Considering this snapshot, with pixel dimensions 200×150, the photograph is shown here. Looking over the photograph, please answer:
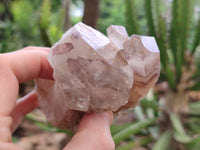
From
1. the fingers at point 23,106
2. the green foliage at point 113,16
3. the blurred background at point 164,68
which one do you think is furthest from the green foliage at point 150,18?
the fingers at point 23,106

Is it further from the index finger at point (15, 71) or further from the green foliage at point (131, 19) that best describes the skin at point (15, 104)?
the green foliage at point (131, 19)

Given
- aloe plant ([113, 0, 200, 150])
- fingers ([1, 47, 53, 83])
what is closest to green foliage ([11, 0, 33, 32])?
aloe plant ([113, 0, 200, 150])

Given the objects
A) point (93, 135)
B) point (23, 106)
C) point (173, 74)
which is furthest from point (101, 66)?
point (173, 74)

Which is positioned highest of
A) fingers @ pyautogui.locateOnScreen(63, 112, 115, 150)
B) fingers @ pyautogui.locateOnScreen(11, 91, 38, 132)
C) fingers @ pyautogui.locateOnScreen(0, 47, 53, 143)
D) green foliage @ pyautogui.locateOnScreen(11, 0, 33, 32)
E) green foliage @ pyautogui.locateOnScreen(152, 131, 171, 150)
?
fingers @ pyautogui.locateOnScreen(0, 47, 53, 143)

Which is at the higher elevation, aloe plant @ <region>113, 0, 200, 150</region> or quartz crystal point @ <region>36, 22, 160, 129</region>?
quartz crystal point @ <region>36, 22, 160, 129</region>

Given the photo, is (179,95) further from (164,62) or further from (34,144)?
(34,144)

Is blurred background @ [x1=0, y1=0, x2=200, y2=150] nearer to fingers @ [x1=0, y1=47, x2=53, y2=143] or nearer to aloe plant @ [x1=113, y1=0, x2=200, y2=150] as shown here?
aloe plant @ [x1=113, y1=0, x2=200, y2=150]

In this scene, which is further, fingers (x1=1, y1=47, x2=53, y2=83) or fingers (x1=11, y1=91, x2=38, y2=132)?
fingers (x1=11, y1=91, x2=38, y2=132)

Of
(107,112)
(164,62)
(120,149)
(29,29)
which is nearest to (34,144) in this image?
(120,149)
